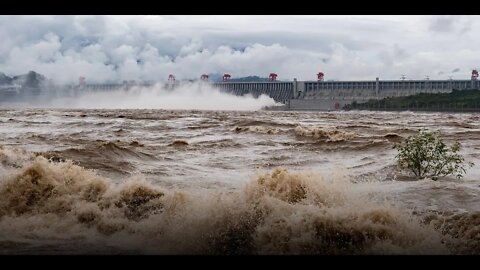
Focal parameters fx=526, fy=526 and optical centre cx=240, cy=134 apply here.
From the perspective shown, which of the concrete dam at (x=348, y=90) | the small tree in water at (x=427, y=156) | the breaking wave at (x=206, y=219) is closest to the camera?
the breaking wave at (x=206, y=219)

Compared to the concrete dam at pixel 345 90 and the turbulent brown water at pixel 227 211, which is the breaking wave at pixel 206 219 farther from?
the concrete dam at pixel 345 90

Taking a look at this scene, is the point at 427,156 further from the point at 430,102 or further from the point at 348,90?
the point at 348,90

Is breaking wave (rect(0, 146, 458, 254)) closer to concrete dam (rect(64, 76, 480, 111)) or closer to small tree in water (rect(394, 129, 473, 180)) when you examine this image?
small tree in water (rect(394, 129, 473, 180))

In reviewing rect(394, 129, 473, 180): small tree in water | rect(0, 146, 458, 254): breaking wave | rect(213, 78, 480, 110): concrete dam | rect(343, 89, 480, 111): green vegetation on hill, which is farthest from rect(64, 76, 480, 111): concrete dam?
rect(0, 146, 458, 254): breaking wave

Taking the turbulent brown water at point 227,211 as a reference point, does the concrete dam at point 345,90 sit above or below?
above

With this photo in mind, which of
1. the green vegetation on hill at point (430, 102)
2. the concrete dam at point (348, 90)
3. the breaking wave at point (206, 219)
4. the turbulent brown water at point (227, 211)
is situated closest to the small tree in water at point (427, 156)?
the turbulent brown water at point (227, 211)

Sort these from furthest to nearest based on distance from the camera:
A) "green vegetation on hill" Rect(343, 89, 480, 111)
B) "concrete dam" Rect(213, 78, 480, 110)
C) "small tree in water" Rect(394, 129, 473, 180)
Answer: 1. "concrete dam" Rect(213, 78, 480, 110)
2. "green vegetation on hill" Rect(343, 89, 480, 111)
3. "small tree in water" Rect(394, 129, 473, 180)
